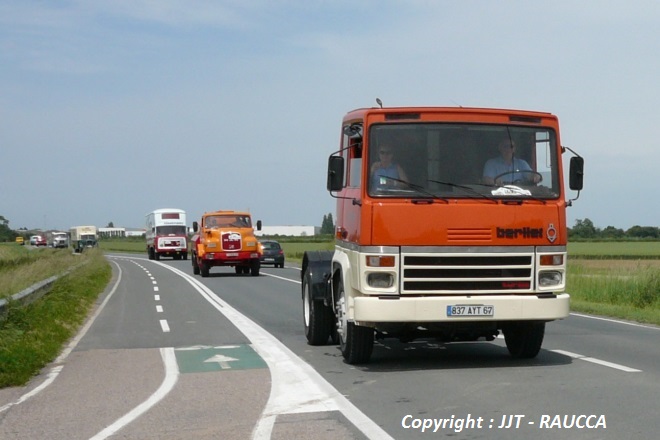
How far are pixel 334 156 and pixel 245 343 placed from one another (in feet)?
12.8

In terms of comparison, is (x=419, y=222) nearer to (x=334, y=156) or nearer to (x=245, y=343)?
(x=334, y=156)

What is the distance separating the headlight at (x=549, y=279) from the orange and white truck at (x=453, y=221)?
0.04 feet

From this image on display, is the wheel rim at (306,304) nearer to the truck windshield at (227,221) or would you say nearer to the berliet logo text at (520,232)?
the berliet logo text at (520,232)

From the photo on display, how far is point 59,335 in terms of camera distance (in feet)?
48.1

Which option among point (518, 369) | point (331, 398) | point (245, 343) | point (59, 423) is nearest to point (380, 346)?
point (245, 343)

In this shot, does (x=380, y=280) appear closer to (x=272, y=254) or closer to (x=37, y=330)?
(x=37, y=330)

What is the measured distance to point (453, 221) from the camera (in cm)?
1018

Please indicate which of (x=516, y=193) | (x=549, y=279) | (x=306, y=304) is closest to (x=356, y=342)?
(x=549, y=279)

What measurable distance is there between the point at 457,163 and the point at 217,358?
12.7ft

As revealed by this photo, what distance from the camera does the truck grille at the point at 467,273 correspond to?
1021cm

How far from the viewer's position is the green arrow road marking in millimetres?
10974

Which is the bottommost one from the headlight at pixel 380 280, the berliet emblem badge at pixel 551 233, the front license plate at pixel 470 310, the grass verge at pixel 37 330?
the grass verge at pixel 37 330

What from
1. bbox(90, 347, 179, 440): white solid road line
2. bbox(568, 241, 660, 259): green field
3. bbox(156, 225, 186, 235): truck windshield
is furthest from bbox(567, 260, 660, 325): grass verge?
bbox(156, 225, 186, 235): truck windshield

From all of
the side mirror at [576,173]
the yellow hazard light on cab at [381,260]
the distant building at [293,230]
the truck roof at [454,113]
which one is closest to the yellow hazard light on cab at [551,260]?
the side mirror at [576,173]
